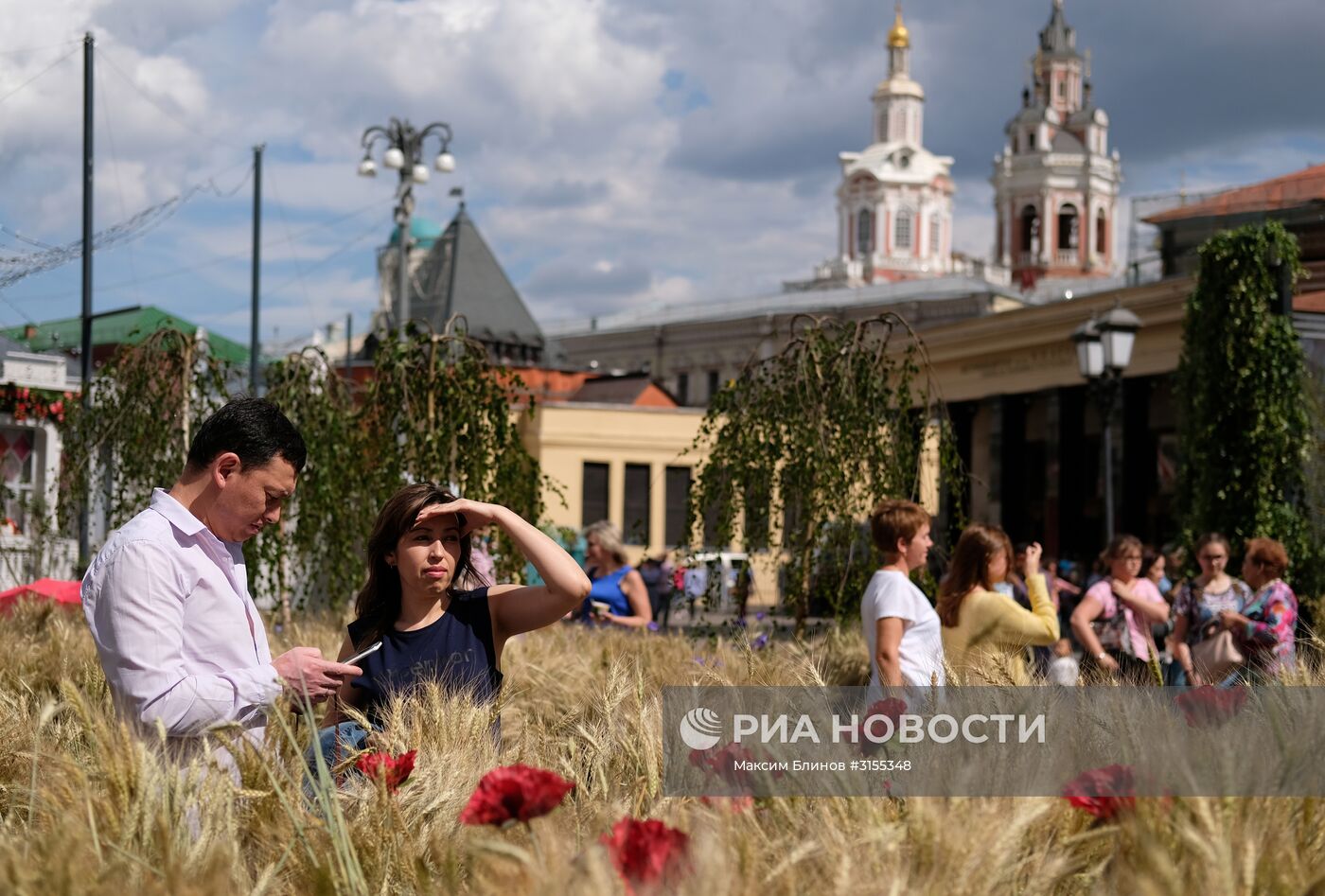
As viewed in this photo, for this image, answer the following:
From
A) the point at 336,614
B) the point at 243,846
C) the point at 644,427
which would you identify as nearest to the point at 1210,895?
the point at 243,846

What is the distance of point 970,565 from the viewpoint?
696cm

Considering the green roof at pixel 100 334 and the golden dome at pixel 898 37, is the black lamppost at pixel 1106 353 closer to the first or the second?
the green roof at pixel 100 334

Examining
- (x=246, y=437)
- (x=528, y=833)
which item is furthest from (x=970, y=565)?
(x=528, y=833)

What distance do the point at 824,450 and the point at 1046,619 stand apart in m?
4.39

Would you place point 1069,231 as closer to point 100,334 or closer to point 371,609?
point 100,334

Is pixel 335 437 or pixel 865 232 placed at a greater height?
pixel 865 232

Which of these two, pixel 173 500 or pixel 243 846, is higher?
pixel 173 500

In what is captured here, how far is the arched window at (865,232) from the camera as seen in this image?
132250 mm

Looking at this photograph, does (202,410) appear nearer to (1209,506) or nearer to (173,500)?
(173,500)

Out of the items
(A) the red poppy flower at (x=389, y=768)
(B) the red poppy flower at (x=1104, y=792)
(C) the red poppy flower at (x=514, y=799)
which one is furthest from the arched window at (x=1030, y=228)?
(C) the red poppy flower at (x=514, y=799)

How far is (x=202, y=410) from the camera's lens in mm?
14469

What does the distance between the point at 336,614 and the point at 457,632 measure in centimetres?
699

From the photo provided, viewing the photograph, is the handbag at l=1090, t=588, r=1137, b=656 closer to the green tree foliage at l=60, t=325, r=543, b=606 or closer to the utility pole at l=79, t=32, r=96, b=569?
the green tree foliage at l=60, t=325, r=543, b=606

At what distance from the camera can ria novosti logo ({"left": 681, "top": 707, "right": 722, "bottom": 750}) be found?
3.75m
